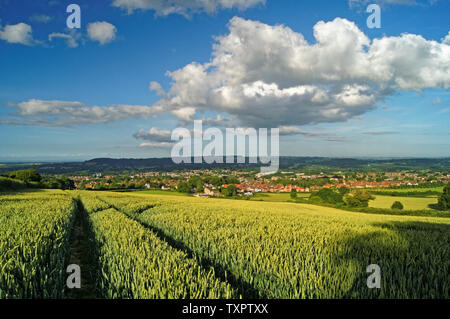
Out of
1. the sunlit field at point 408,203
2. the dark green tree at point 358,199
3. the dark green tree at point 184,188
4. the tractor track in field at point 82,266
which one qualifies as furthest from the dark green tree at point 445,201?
the dark green tree at point 184,188

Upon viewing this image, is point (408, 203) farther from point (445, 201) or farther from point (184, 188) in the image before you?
point (184, 188)

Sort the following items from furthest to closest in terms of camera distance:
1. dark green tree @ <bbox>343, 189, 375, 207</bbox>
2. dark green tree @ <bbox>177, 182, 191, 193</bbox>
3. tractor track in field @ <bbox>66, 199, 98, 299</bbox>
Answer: dark green tree @ <bbox>177, 182, 191, 193</bbox>
dark green tree @ <bbox>343, 189, 375, 207</bbox>
tractor track in field @ <bbox>66, 199, 98, 299</bbox>

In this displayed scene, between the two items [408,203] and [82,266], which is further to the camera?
[408,203]

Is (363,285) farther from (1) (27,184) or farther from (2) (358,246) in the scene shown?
(1) (27,184)

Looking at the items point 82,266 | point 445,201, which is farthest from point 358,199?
point 82,266

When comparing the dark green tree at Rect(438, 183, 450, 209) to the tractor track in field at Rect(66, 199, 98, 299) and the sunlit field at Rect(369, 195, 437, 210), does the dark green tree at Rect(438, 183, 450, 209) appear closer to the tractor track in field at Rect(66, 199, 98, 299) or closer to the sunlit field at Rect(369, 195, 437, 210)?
the sunlit field at Rect(369, 195, 437, 210)

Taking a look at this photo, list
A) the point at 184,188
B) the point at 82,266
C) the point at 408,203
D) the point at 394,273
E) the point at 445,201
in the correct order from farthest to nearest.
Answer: the point at 184,188, the point at 408,203, the point at 445,201, the point at 82,266, the point at 394,273

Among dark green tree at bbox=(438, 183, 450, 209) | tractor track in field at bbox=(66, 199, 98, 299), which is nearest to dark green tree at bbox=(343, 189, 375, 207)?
dark green tree at bbox=(438, 183, 450, 209)

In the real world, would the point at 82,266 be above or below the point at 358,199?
above

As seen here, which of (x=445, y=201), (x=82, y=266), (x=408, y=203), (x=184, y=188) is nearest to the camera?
(x=82, y=266)

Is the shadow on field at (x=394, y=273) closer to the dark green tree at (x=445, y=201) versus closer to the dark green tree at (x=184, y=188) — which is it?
the dark green tree at (x=445, y=201)
